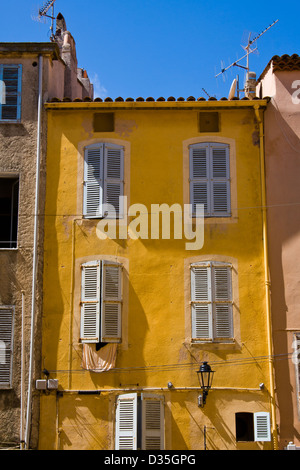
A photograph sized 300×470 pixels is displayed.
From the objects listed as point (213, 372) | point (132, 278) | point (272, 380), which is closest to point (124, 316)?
point (132, 278)

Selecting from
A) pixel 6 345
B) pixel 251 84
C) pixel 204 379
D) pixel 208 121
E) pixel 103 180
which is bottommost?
pixel 204 379

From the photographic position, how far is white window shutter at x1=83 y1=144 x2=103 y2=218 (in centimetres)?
1623

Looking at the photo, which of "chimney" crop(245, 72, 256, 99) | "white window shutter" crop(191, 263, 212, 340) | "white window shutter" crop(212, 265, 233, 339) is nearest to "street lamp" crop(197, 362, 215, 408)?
"white window shutter" crop(191, 263, 212, 340)

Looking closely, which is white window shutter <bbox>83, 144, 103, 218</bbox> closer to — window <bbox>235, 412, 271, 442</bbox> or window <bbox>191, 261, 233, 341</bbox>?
window <bbox>191, 261, 233, 341</bbox>

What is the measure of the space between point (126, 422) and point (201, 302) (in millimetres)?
2880

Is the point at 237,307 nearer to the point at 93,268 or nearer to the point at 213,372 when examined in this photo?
the point at 213,372

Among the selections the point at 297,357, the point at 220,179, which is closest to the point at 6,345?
the point at 220,179

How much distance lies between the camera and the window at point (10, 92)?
1691 centimetres

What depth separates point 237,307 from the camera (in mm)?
15617

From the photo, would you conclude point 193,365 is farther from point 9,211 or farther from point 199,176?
point 9,211

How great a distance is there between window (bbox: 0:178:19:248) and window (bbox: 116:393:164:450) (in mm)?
4605

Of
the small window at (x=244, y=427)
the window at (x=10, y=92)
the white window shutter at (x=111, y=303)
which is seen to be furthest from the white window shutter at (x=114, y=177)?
the small window at (x=244, y=427)

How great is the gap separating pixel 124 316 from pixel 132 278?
0.83 meters

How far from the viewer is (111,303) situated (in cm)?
1557
